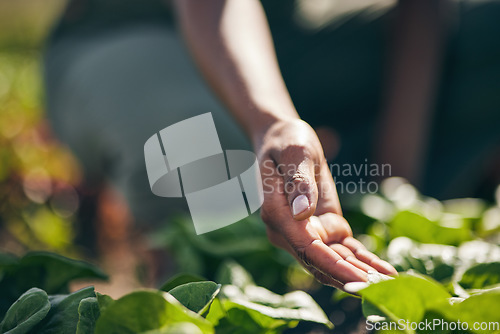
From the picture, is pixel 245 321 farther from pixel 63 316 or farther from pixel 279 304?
pixel 63 316

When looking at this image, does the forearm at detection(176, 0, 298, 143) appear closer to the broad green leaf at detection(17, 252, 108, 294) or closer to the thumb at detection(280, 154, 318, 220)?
the thumb at detection(280, 154, 318, 220)

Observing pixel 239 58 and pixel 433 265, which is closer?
pixel 433 265

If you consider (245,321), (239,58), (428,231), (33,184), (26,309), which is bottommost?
(33,184)

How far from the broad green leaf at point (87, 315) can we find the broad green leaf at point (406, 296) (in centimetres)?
31

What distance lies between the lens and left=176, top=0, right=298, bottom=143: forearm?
937mm

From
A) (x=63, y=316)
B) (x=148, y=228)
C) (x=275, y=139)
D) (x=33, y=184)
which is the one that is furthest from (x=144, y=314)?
(x=33, y=184)

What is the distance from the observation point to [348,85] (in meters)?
1.89

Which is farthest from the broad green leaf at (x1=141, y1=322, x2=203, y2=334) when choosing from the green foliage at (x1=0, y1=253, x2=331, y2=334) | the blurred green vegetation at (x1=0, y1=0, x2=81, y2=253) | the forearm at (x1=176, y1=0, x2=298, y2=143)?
the blurred green vegetation at (x1=0, y1=0, x2=81, y2=253)

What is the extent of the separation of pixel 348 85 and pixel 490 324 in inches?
55.4

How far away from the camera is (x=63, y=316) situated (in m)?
0.65

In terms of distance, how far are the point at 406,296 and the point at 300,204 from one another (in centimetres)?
19

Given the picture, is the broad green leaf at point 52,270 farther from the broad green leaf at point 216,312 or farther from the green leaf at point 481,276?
the green leaf at point 481,276

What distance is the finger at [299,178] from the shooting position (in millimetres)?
704

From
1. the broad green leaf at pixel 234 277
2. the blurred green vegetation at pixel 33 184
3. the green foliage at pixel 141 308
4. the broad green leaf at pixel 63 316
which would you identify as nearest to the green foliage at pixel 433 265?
the green foliage at pixel 141 308
